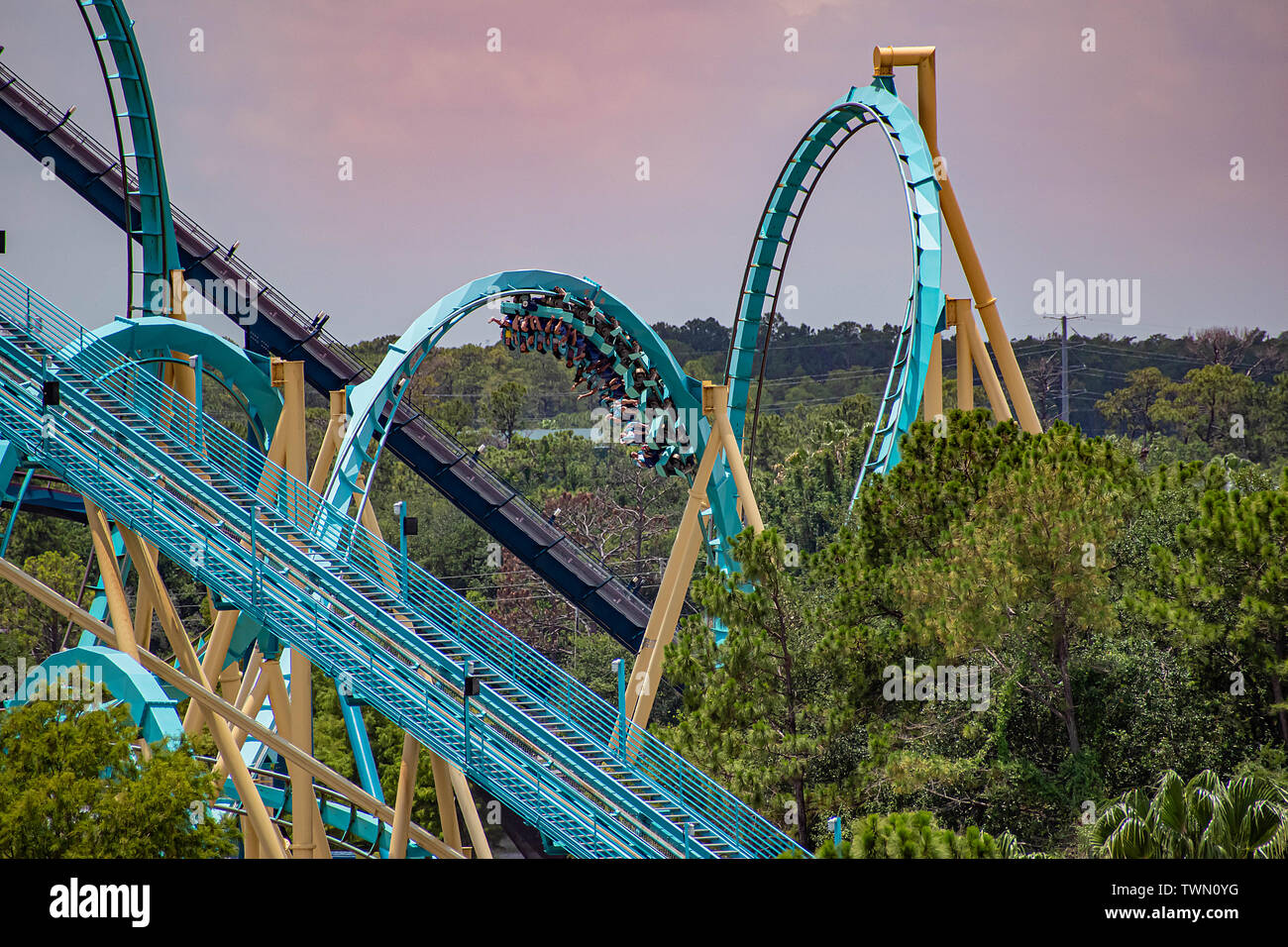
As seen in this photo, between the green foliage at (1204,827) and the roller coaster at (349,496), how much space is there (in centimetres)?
314

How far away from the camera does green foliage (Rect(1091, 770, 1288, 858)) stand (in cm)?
890

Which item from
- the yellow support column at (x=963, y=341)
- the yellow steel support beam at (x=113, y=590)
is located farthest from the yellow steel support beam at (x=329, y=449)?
the yellow support column at (x=963, y=341)

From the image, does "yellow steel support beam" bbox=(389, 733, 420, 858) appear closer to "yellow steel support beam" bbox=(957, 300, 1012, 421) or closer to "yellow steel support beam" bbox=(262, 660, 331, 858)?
"yellow steel support beam" bbox=(262, 660, 331, 858)

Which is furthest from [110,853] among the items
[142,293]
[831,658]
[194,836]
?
[142,293]

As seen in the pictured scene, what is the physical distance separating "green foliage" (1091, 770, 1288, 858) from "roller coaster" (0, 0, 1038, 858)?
3.14 meters

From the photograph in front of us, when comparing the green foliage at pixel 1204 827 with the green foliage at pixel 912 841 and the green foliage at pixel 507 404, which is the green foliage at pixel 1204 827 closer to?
the green foliage at pixel 912 841

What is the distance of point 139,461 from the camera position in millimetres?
11898

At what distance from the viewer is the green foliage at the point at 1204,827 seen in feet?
29.2

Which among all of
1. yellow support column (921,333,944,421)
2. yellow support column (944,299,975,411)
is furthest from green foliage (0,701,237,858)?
yellow support column (944,299,975,411)

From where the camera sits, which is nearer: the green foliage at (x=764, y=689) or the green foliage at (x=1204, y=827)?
the green foliage at (x=1204, y=827)

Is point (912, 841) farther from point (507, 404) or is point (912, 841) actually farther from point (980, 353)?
point (507, 404)

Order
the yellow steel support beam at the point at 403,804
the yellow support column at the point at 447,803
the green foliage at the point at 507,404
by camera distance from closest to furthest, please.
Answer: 1. the yellow steel support beam at the point at 403,804
2. the yellow support column at the point at 447,803
3. the green foliage at the point at 507,404
